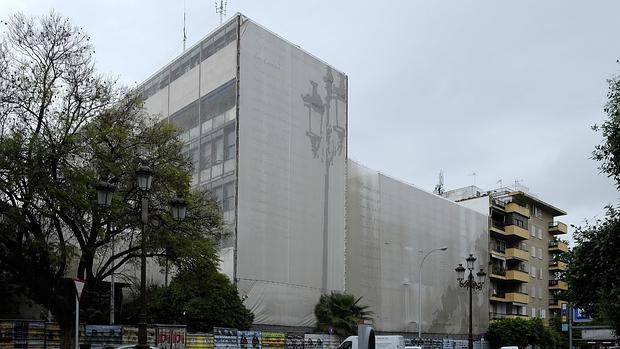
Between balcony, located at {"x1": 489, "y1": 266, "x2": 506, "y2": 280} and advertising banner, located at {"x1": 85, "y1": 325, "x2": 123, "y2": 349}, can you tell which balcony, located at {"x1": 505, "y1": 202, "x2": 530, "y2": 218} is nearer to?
balcony, located at {"x1": 489, "y1": 266, "x2": 506, "y2": 280}

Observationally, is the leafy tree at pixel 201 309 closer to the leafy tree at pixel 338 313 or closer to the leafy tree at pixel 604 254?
the leafy tree at pixel 338 313

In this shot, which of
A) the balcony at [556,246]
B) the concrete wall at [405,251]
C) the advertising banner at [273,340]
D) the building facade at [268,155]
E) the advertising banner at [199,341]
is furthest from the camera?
the balcony at [556,246]

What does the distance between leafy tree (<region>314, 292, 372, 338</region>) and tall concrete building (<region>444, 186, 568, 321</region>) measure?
3027cm

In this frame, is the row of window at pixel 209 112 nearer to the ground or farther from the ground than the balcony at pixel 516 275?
farther from the ground

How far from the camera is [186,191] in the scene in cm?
2845

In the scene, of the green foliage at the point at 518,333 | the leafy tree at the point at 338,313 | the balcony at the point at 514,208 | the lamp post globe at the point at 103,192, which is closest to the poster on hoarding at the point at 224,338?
the leafy tree at the point at 338,313

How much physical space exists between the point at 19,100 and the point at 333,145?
91.9 ft

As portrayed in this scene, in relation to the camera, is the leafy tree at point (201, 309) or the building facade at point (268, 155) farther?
the building facade at point (268, 155)

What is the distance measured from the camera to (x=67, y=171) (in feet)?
80.8

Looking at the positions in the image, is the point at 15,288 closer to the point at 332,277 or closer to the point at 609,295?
the point at 332,277

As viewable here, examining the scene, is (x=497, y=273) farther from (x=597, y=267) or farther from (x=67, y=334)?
(x=597, y=267)

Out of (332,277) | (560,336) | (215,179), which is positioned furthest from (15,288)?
(560,336)

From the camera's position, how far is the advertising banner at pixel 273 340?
3794 centimetres

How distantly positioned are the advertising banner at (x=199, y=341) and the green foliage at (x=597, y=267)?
1886 centimetres
